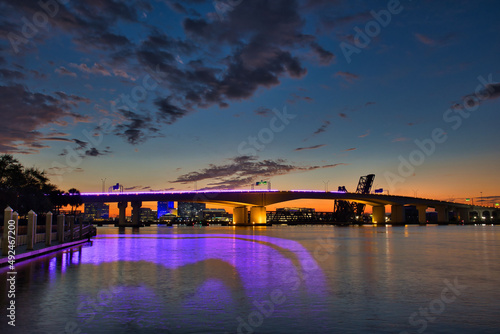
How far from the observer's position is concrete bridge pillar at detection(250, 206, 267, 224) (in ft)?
594

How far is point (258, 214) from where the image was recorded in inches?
7210

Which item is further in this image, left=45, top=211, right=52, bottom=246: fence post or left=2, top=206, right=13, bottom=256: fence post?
left=45, top=211, right=52, bottom=246: fence post

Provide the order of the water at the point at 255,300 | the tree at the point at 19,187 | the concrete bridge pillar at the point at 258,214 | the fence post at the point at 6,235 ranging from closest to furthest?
the water at the point at 255,300, the fence post at the point at 6,235, the tree at the point at 19,187, the concrete bridge pillar at the point at 258,214

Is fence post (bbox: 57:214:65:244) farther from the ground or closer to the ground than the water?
farther from the ground

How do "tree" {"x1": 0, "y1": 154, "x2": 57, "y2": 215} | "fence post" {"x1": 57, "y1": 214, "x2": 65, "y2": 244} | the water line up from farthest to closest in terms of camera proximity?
"tree" {"x1": 0, "y1": 154, "x2": 57, "y2": 215}, "fence post" {"x1": 57, "y1": 214, "x2": 65, "y2": 244}, the water

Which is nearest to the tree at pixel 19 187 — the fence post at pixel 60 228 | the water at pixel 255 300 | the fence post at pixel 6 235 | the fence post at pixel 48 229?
the fence post at pixel 60 228

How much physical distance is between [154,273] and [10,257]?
10.2 metres

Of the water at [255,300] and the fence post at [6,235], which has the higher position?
the fence post at [6,235]

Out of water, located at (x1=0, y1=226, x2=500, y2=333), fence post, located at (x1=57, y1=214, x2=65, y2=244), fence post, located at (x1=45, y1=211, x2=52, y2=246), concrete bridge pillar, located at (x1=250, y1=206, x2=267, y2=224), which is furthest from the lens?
concrete bridge pillar, located at (x1=250, y1=206, x2=267, y2=224)

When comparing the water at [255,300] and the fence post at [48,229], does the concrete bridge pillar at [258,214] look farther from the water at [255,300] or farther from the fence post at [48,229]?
the water at [255,300]

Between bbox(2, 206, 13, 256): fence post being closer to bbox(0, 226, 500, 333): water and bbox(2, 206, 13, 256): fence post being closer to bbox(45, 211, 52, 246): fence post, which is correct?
bbox(0, 226, 500, 333): water

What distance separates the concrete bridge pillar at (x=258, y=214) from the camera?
181000 millimetres

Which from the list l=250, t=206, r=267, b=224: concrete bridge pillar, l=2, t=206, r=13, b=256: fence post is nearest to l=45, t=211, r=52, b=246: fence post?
l=2, t=206, r=13, b=256: fence post

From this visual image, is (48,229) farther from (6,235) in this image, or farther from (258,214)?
(258,214)
